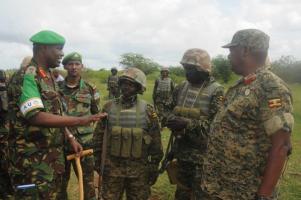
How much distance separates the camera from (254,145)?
9.91ft

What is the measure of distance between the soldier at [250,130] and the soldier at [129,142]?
1.05m

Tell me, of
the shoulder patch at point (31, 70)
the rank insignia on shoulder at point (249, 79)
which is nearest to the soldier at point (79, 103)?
the shoulder patch at point (31, 70)

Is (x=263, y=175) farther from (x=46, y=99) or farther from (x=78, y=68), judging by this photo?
(x=78, y=68)

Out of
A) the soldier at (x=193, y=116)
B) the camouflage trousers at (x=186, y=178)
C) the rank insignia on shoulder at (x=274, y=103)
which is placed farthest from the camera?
the camouflage trousers at (x=186, y=178)

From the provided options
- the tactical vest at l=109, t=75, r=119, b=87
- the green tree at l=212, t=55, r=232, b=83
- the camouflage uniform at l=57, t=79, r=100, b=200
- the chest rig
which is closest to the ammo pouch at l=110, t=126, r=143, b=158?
the chest rig

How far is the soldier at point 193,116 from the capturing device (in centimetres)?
425

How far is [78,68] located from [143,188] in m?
1.88

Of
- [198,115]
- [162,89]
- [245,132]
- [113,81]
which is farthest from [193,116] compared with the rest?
[113,81]

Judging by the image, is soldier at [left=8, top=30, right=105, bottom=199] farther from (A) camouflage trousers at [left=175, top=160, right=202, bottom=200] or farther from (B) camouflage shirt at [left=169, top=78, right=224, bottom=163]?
(A) camouflage trousers at [left=175, top=160, right=202, bottom=200]

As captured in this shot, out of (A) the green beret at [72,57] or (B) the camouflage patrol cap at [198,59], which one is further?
(A) the green beret at [72,57]

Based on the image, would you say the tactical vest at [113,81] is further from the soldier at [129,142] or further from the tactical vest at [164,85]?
the soldier at [129,142]

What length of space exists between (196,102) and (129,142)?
Result: 85 centimetres

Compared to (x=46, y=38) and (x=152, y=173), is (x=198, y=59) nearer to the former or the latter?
(x=152, y=173)

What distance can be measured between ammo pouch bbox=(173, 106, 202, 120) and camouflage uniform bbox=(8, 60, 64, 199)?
4.53ft
